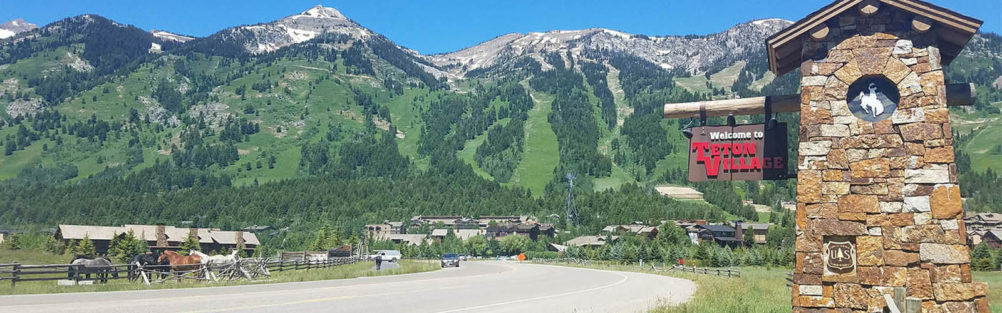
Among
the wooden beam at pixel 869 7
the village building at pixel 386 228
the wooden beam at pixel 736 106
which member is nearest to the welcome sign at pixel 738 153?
the wooden beam at pixel 736 106

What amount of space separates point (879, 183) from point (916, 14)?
3360 mm

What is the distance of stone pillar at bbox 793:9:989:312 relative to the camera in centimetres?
1068

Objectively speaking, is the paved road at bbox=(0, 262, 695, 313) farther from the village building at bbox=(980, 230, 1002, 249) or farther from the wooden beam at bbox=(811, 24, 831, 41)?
the village building at bbox=(980, 230, 1002, 249)

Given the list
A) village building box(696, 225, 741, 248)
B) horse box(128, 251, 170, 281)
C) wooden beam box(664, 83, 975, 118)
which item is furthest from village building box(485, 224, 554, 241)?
wooden beam box(664, 83, 975, 118)

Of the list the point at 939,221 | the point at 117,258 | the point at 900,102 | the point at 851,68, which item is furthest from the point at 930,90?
the point at 117,258

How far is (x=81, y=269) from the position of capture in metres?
28.3

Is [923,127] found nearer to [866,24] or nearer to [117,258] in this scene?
[866,24]

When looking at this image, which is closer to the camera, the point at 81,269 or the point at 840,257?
the point at 840,257

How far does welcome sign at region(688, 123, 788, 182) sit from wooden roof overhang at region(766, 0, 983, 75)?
1716 millimetres

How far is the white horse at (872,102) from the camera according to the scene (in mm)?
11336

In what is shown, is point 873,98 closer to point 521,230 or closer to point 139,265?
point 139,265

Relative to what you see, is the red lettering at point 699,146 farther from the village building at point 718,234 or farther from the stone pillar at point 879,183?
the village building at point 718,234

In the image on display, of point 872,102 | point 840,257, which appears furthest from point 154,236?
point 872,102

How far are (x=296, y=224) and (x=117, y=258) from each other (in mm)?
100365
